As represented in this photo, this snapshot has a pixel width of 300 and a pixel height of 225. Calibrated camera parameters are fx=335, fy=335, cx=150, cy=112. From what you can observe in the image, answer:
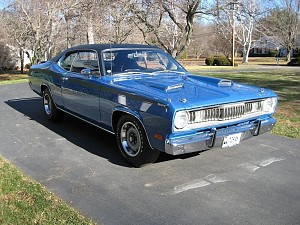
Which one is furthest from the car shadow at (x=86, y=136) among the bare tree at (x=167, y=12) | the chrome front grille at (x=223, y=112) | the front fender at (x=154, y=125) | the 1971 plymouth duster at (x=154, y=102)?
the bare tree at (x=167, y=12)

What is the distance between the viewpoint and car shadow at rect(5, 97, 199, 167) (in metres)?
4.82

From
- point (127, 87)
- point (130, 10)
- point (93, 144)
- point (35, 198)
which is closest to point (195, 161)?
point (127, 87)

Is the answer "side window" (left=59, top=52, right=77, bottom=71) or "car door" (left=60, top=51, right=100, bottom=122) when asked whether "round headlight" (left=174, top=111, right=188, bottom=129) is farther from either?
"side window" (left=59, top=52, right=77, bottom=71)

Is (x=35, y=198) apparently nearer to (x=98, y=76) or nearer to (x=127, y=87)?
(x=127, y=87)

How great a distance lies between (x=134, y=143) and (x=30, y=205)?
62.5 inches

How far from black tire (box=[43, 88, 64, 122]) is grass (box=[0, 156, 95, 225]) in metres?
2.81

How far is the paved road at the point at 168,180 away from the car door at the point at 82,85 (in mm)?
544

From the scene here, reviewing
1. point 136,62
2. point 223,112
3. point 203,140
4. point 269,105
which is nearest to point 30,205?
point 203,140

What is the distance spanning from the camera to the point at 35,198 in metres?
3.47

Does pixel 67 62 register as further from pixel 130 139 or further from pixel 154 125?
pixel 154 125

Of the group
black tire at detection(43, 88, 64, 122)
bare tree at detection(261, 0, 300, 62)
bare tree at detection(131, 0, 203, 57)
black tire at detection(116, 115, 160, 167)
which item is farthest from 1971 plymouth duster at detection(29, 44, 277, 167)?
bare tree at detection(261, 0, 300, 62)

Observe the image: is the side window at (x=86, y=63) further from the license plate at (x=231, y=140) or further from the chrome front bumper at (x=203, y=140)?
the license plate at (x=231, y=140)

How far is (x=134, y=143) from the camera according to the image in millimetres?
4461

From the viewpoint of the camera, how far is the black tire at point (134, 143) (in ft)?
13.8
